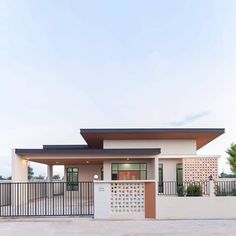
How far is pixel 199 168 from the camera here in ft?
94.3

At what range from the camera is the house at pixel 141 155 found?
26.4 m

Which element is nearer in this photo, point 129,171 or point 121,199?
point 121,199

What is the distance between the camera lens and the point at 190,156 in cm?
2866

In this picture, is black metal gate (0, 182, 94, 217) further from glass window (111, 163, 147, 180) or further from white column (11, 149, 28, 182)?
glass window (111, 163, 147, 180)

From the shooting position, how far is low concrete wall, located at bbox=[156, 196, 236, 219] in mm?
17078

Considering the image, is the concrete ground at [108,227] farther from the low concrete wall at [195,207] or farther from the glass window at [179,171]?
the glass window at [179,171]

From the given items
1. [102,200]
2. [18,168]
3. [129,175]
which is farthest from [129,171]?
[102,200]

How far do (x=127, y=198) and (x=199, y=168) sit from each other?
1281 centimetres

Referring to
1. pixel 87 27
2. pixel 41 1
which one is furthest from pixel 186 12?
pixel 41 1

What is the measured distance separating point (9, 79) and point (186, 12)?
33.2 feet

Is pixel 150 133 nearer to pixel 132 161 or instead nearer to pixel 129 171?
pixel 132 161

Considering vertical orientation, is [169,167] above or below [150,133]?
below

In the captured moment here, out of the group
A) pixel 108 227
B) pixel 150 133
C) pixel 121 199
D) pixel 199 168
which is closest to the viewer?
pixel 108 227

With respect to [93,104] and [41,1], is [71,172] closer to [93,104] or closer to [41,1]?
[93,104]
